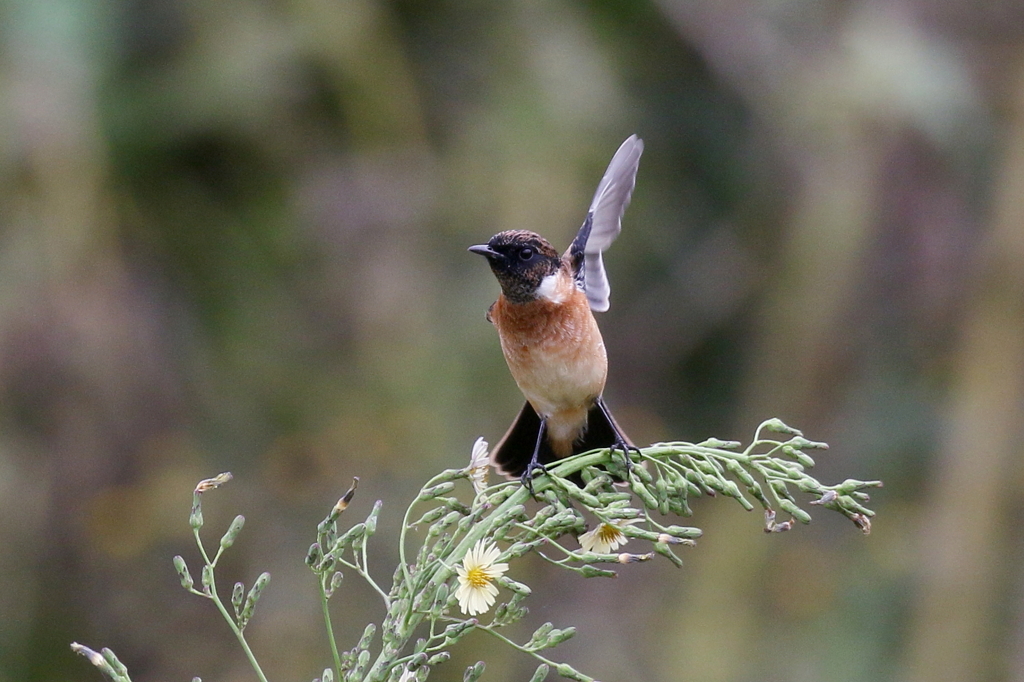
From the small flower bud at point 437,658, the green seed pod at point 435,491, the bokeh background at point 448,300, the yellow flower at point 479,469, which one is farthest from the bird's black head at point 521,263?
the bokeh background at point 448,300

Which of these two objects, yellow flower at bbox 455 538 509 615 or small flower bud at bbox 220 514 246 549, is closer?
small flower bud at bbox 220 514 246 549

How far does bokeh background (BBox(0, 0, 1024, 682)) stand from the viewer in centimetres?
657

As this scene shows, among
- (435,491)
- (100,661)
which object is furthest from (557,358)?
(100,661)

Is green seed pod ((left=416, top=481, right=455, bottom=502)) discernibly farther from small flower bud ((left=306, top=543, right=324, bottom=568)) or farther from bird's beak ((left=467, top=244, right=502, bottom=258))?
bird's beak ((left=467, top=244, right=502, bottom=258))

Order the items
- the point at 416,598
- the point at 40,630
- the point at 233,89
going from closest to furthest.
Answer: the point at 416,598 < the point at 40,630 < the point at 233,89

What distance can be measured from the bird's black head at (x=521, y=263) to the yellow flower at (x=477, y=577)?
6.42 feet

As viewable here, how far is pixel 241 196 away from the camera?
7457 millimetres

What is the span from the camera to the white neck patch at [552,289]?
3.89 metres

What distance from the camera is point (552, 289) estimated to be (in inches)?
→ 154

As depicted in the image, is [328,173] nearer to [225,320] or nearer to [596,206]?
[225,320]

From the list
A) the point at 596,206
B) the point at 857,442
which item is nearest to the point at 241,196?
the point at 596,206

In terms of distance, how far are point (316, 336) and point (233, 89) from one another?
5.97 feet

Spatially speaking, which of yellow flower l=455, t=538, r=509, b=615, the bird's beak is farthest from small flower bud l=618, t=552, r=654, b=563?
the bird's beak

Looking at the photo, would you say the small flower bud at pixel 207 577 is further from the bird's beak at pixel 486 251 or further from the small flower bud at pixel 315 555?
the bird's beak at pixel 486 251
